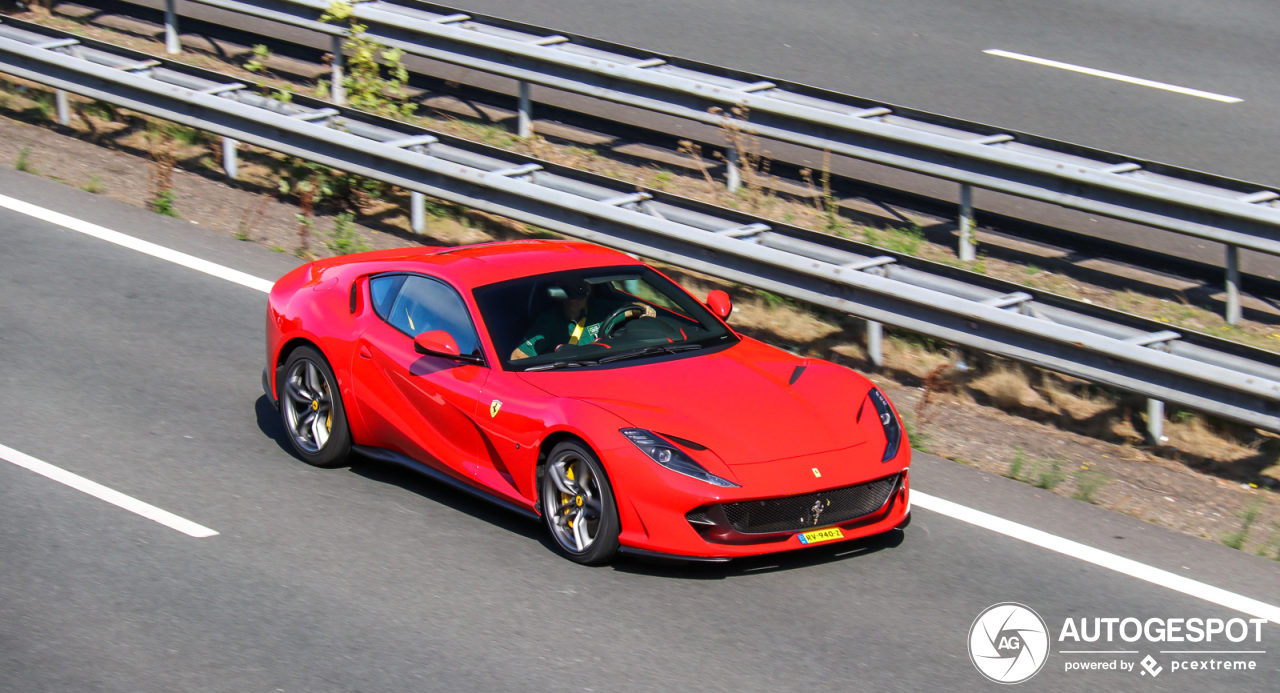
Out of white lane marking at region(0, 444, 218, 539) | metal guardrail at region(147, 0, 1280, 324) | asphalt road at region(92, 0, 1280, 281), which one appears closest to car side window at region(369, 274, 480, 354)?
white lane marking at region(0, 444, 218, 539)

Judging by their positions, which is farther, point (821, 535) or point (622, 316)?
point (622, 316)

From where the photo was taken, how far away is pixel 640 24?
16156 mm

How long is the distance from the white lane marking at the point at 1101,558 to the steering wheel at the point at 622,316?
5.99 feet

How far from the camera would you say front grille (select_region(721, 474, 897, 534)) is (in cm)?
657

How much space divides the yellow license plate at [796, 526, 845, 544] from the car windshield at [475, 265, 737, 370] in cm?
138

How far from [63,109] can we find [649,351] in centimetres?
904

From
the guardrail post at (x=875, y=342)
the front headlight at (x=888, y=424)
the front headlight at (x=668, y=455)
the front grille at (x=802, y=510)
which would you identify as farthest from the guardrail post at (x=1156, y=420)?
the front headlight at (x=668, y=455)

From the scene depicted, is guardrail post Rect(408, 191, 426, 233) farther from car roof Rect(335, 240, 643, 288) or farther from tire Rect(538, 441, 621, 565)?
tire Rect(538, 441, 621, 565)

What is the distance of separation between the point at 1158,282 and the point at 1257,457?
249cm

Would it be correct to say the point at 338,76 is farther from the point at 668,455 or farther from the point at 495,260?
the point at 668,455

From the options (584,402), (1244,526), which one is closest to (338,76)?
(584,402)

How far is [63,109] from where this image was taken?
46.5ft

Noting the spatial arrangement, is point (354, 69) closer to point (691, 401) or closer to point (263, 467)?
point (263, 467)

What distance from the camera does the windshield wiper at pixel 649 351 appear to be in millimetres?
7490
